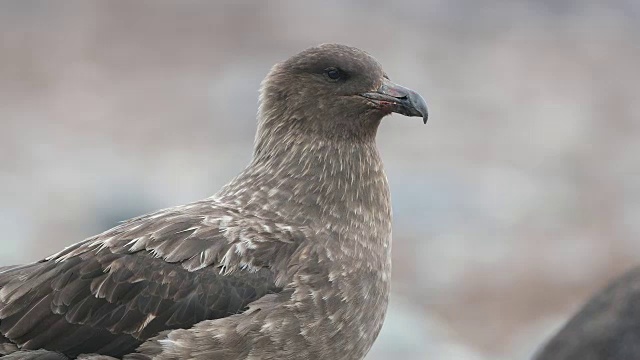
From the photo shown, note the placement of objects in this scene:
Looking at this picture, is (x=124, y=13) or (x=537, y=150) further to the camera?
(x=124, y=13)

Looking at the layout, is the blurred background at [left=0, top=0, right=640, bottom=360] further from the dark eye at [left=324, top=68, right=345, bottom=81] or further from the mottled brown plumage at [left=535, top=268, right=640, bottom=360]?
the dark eye at [left=324, top=68, right=345, bottom=81]

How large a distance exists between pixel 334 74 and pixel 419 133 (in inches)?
394

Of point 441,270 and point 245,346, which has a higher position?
point 441,270

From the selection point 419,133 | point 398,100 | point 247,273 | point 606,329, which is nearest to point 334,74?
point 398,100

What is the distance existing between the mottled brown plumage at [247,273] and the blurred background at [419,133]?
3700 millimetres

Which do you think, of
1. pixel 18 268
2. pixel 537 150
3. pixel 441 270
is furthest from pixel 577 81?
pixel 18 268

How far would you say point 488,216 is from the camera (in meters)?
13.5

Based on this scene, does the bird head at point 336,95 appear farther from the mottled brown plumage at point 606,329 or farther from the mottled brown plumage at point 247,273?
the mottled brown plumage at point 606,329

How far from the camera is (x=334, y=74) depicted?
18.3ft

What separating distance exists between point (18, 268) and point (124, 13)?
51.7ft

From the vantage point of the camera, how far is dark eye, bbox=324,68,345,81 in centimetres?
557

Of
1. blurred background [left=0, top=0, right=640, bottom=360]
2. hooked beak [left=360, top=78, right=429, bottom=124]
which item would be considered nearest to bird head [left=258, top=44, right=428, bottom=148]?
hooked beak [left=360, top=78, right=429, bottom=124]

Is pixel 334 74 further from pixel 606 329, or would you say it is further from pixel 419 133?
pixel 419 133

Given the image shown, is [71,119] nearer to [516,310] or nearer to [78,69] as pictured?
[78,69]
